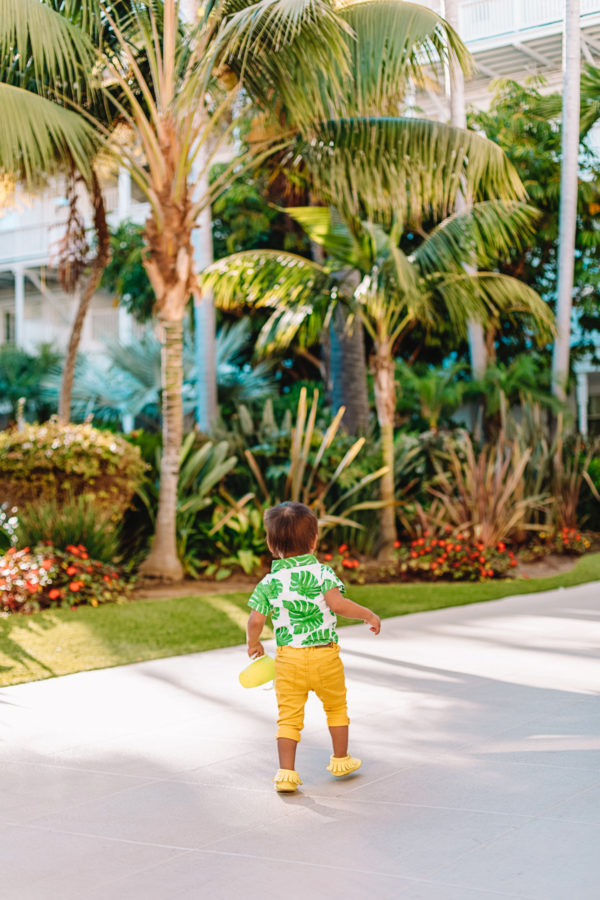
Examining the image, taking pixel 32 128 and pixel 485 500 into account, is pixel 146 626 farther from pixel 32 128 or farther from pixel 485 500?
pixel 485 500

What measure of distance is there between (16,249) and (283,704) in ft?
81.8

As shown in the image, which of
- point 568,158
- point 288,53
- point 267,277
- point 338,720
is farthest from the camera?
point 568,158

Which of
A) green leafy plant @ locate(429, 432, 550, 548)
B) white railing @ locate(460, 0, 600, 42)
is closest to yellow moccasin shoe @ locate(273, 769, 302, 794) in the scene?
green leafy plant @ locate(429, 432, 550, 548)

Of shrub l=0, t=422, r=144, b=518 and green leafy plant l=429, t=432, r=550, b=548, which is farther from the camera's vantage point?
green leafy plant l=429, t=432, r=550, b=548

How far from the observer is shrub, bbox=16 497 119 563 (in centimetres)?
1073

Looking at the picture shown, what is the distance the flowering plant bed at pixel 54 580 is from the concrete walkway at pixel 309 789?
9.04 ft

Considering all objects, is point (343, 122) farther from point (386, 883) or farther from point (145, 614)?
point (386, 883)

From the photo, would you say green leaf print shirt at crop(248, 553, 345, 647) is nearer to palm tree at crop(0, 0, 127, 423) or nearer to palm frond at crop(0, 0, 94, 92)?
palm tree at crop(0, 0, 127, 423)

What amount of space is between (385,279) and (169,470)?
3.26m

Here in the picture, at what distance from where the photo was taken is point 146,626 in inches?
352

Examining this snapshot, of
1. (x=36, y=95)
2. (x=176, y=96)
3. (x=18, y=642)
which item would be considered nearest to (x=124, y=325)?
(x=176, y=96)

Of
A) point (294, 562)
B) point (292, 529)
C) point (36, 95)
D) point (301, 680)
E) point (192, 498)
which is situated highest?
point (36, 95)

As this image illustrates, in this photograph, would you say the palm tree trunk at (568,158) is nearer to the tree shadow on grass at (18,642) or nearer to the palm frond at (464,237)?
the palm frond at (464,237)

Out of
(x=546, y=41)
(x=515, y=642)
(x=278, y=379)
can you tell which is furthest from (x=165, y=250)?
(x=546, y=41)
